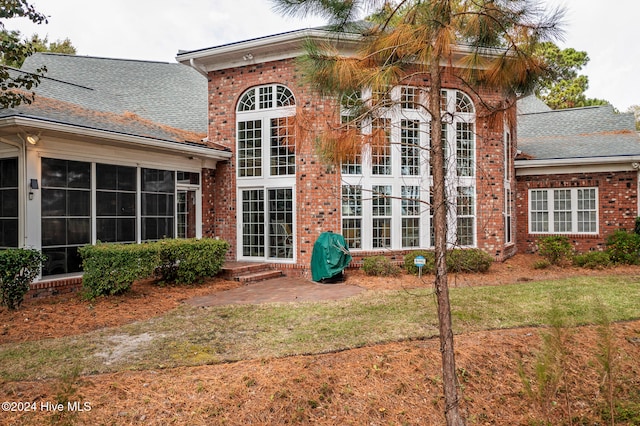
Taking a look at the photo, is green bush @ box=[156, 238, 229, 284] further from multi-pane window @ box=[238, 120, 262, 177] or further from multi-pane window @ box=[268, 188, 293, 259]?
multi-pane window @ box=[238, 120, 262, 177]

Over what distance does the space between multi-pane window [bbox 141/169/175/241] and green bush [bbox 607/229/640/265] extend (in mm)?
11668

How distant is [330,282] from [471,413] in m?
5.66

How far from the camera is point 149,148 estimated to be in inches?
362

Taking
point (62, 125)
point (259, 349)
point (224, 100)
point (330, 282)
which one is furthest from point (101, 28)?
point (259, 349)

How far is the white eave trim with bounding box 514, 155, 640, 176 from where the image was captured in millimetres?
12164

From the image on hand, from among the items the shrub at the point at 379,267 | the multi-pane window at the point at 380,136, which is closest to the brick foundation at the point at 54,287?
the shrub at the point at 379,267

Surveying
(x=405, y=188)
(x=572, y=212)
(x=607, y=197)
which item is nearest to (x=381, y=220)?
(x=405, y=188)

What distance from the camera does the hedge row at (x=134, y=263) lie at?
7191 millimetres

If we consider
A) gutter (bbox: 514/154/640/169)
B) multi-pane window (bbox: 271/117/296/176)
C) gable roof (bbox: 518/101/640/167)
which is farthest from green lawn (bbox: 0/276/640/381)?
gable roof (bbox: 518/101/640/167)

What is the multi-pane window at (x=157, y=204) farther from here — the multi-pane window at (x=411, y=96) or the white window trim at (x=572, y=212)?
the white window trim at (x=572, y=212)

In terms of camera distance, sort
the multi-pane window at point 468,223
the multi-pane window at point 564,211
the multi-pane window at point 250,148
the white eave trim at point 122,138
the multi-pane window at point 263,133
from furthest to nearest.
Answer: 1. the multi-pane window at point 564,211
2. the multi-pane window at point 468,223
3. the multi-pane window at point 250,148
4. the multi-pane window at point 263,133
5. the white eave trim at point 122,138

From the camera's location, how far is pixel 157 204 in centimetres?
984

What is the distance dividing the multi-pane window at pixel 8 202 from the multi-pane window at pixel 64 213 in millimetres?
474

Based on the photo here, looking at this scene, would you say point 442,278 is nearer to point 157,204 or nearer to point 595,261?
point 157,204
